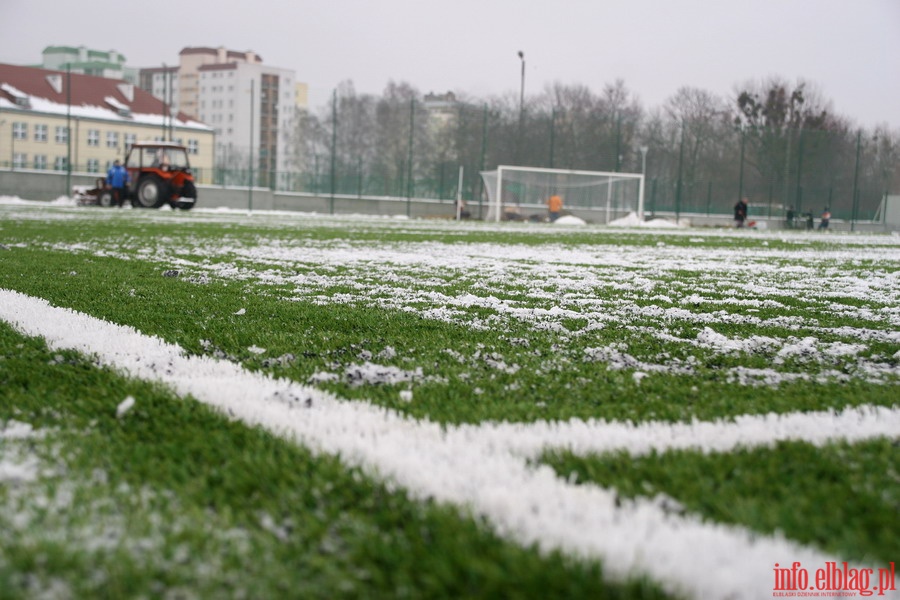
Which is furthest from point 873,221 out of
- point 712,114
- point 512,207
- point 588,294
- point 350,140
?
point 588,294

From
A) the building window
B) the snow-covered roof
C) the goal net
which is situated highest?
the snow-covered roof

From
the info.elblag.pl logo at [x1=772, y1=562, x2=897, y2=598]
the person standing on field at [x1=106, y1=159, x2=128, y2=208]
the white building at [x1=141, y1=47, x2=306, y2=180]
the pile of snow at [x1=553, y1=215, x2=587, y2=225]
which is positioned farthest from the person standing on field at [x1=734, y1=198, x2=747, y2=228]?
the white building at [x1=141, y1=47, x2=306, y2=180]

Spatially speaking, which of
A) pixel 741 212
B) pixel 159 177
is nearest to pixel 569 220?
pixel 741 212

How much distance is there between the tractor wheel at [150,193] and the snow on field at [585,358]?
1743 centimetres

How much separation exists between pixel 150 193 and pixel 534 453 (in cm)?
2375

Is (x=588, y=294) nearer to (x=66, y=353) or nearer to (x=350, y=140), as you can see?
(x=66, y=353)

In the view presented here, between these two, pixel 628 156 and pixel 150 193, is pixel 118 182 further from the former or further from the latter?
pixel 628 156

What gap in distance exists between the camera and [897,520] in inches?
51.6

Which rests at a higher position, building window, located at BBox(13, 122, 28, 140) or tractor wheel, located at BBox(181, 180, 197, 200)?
building window, located at BBox(13, 122, 28, 140)

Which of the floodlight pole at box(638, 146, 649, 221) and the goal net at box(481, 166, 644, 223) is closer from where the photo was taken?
the goal net at box(481, 166, 644, 223)

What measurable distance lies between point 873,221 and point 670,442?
40.4m

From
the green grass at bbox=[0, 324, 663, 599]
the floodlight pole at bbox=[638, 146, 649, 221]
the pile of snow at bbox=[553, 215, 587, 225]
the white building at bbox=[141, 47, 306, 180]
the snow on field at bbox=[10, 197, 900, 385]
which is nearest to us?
the green grass at bbox=[0, 324, 663, 599]

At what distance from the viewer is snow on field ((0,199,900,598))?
48.1 inches

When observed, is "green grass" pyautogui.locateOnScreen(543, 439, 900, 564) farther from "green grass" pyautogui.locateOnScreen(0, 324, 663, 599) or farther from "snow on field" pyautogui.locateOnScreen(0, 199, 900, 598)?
"green grass" pyautogui.locateOnScreen(0, 324, 663, 599)
